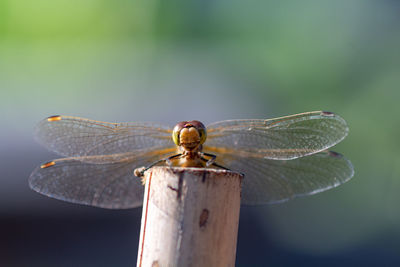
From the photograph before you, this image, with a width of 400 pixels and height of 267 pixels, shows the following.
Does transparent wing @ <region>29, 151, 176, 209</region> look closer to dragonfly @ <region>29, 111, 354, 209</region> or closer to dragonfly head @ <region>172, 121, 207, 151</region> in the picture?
dragonfly @ <region>29, 111, 354, 209</region>

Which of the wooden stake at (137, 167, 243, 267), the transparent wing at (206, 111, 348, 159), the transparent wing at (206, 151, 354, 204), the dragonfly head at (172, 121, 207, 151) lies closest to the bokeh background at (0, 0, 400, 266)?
the transparent wing at (206, 151, 354, 204)

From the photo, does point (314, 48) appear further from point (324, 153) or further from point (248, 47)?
point (324, 153)

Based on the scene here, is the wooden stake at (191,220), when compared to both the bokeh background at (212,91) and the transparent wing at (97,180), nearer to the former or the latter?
the transparent wing at (97,180)

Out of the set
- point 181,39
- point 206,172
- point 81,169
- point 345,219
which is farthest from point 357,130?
point 206,172

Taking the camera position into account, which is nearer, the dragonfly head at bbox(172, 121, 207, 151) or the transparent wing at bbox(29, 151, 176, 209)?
the dragonfly head at bbox(172, 121, 207, 151)

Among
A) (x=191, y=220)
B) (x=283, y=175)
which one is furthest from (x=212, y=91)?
(x=191, y=220)

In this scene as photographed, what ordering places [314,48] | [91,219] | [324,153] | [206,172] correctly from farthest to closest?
[91,219]
[314,48]
[324,153]
[206,172]
